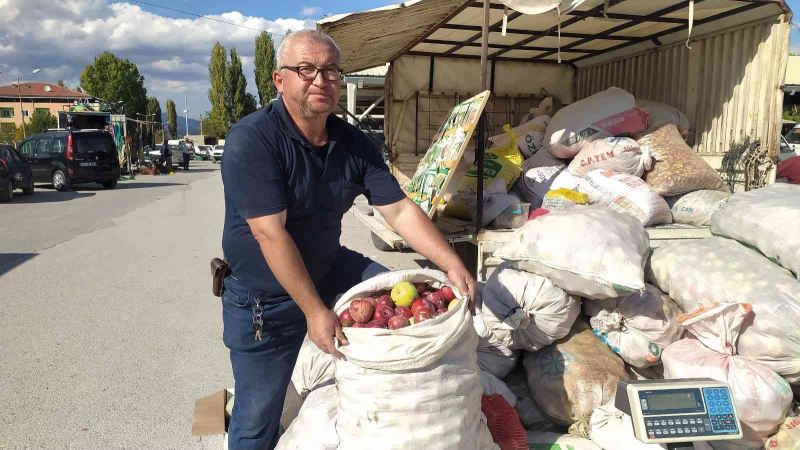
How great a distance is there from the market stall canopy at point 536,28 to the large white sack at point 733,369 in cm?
233

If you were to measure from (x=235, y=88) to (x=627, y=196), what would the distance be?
2090 inches

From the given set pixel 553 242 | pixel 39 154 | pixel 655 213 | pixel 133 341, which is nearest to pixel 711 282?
pixel 553 242

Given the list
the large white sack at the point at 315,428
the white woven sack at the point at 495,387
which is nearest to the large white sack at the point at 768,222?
the white woven sack at the point at 495,387

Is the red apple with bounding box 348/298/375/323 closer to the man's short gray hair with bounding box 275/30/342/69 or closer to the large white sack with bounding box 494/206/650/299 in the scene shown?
the man's short gray hair with bounding box 275/30/342/69

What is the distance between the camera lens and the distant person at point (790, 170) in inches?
193

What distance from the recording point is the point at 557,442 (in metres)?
2.47

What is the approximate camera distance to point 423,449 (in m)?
1.83

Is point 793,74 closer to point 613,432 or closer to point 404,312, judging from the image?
point 613,432

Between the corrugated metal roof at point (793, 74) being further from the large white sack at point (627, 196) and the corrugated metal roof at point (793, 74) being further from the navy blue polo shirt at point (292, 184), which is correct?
the navy blue polo shirt at point (292, 184)

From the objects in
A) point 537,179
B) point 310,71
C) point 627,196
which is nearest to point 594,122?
point 537,179

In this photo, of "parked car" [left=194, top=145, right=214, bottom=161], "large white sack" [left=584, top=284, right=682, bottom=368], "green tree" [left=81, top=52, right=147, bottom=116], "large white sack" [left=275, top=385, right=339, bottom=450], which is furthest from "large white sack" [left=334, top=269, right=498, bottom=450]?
"green tree" [left=81, top=52, right=147, bottom=116]

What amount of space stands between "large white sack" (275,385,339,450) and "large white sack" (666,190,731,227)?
10.1 ft

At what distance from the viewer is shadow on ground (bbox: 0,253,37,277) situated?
6.24 meters

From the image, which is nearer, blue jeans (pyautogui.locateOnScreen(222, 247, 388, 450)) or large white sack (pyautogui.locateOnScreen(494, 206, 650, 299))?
blue jeans (pyautogui.locateOnScreen(222, 247, 388, 450))
